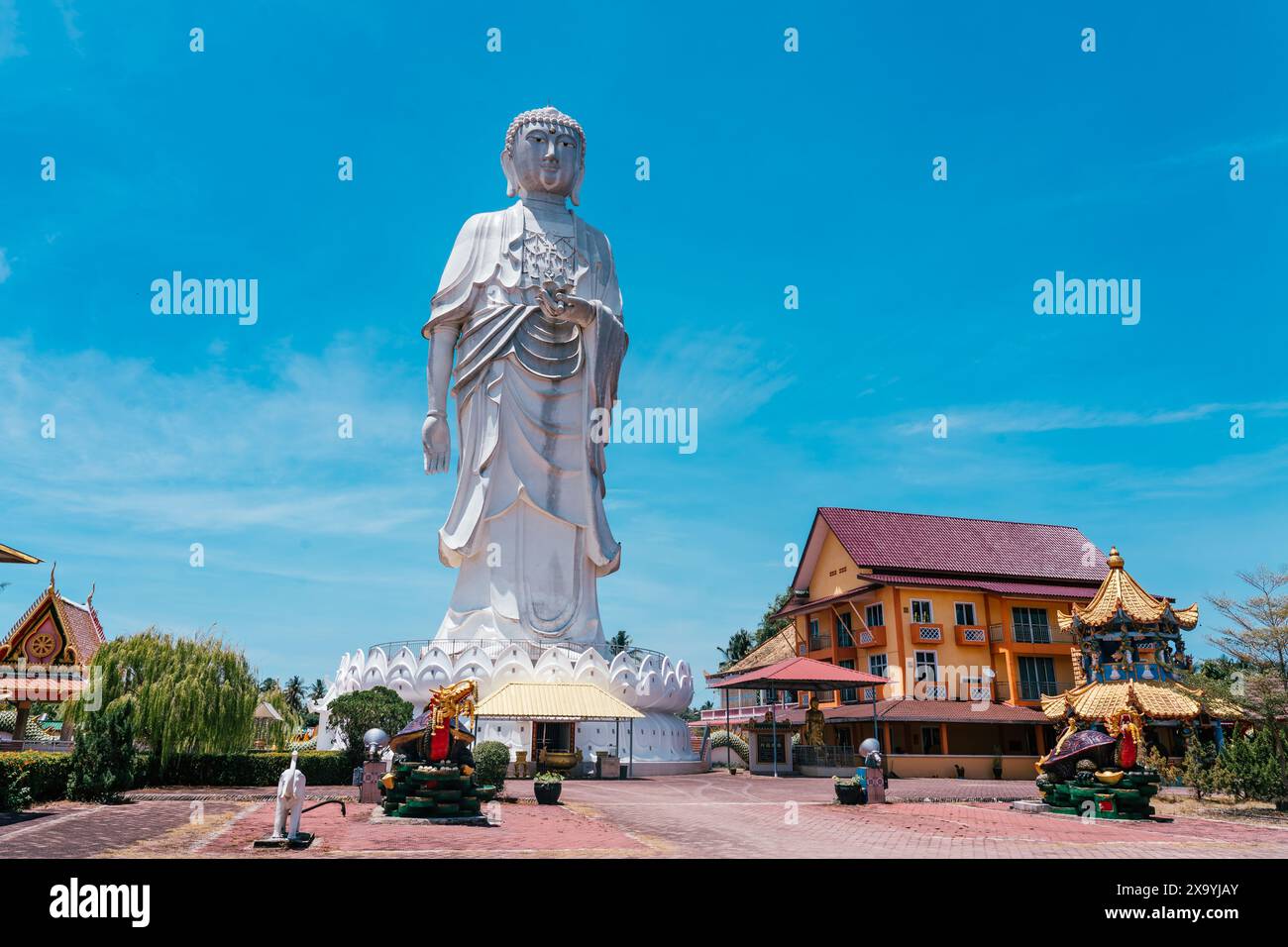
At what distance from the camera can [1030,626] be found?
35.9 meters

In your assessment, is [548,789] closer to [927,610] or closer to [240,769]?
[240,769]

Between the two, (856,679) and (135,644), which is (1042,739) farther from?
(135,644)

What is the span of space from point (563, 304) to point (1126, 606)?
1905 centimetres

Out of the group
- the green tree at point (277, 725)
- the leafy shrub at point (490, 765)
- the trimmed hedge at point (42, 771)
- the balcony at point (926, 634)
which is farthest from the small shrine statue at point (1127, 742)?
the trimmed hedge at point (42, 771)

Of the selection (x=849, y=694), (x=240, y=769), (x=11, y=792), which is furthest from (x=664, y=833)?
(x=849, y=694)

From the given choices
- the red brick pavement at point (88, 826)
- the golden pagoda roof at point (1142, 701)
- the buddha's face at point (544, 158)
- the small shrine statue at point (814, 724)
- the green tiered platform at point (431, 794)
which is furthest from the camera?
the small shrine statue at point (814, 724)

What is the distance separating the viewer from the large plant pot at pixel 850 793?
63.5ft

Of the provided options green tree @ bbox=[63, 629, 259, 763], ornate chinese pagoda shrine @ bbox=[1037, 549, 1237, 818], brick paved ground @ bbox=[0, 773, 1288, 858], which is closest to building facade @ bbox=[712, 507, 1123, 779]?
ornate chinese pagoda shrine @ bbox=[1037, 549, 1237, 818]

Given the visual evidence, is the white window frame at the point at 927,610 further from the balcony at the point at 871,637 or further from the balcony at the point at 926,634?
the balcony at the point at 871,637

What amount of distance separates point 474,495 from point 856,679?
14.1 m

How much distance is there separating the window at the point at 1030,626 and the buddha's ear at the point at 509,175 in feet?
82.3

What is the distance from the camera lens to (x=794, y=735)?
36438mm

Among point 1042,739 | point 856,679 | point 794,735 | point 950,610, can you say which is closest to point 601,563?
point 856,679

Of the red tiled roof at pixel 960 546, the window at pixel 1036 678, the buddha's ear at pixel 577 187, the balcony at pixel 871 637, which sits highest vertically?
the buddha's ear at pixel 577 187
